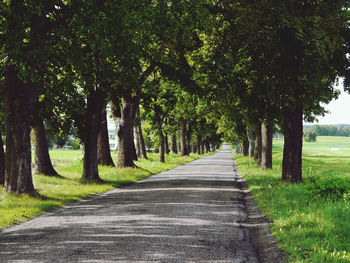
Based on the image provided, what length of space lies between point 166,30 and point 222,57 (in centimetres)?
545

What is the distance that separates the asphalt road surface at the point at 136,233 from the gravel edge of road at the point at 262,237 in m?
0.11

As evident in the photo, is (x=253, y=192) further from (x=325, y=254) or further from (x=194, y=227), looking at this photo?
(x=325, y=254)

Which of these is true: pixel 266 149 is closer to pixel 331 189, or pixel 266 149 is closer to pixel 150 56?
pixel 150 56

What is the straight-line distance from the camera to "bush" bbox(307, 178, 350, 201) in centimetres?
964

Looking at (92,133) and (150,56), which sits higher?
(150,56)

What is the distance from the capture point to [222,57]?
16.9 m

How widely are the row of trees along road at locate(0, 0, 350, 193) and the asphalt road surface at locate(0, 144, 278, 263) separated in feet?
12.7

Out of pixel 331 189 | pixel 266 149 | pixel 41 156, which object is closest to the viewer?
pixel 331 189

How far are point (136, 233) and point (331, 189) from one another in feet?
19.0

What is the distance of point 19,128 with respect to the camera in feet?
37.1

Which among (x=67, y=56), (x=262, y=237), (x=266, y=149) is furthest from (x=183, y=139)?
(x=262, y=237)

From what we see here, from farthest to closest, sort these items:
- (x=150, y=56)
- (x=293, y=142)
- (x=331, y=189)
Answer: (x=150, y=56) < (x=293, y=142) < (x=331, y=189)

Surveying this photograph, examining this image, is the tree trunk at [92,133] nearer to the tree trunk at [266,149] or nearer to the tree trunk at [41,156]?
the tree trunk at [41,156]

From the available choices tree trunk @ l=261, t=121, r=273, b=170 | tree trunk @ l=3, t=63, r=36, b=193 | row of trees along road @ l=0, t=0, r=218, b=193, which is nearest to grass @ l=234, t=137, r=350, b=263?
row of trees along road @ l=0, t=0, r=218, b=193
